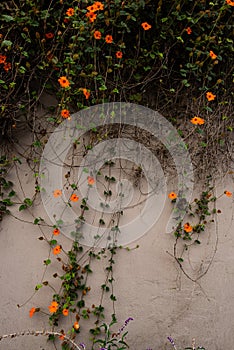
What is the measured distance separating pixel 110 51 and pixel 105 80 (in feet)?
0.57

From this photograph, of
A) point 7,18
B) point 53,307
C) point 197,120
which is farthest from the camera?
point 197,120

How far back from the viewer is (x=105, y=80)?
2.22 meters

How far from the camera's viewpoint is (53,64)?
2.16 meters

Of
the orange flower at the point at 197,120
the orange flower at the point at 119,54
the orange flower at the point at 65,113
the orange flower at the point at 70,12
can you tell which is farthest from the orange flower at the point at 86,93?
the orange flower at the point at 197,120

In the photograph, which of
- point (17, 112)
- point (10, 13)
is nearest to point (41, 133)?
point (17, 112)

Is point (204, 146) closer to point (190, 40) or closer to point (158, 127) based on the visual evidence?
point (158, 127)

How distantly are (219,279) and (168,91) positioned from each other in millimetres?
1253

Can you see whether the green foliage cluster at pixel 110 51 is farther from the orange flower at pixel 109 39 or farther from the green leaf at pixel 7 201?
the green leaf at pixel 7 201

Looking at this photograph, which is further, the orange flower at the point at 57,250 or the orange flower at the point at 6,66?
the orange flower at the point at 57,250

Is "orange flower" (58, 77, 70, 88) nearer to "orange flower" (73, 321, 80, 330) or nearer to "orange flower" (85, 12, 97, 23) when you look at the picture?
"orange flower" (85, 12, 97, 23)

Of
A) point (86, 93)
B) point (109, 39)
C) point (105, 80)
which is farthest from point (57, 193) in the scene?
point (109, 39)

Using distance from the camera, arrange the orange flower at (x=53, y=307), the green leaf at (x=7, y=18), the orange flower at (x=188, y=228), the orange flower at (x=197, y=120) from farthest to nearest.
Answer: the orange flower at (x=188, y=228)
the orange flower at (x=197, y=120)
the orange flower at (x=53, y=307)
the green leaf at (x=7, y=18)

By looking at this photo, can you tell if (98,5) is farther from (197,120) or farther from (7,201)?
(7,201)

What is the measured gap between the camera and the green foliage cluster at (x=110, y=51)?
2098 millimetres
